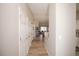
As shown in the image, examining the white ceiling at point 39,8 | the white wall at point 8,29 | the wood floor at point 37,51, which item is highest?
the white ceiling at point 39,8

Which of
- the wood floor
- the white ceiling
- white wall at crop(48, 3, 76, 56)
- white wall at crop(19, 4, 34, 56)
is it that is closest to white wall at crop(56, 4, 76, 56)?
white wall at crop(48, 3, 76, 56)

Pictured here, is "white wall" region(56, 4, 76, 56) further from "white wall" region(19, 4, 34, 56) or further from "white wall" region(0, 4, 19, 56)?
"white wall" region(19, 4, 34, 56)

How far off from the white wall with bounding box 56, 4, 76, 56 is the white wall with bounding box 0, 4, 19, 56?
3.94 ft

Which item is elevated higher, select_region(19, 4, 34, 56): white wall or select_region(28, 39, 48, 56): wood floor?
select_region(19, 4, 34, 56): white wall

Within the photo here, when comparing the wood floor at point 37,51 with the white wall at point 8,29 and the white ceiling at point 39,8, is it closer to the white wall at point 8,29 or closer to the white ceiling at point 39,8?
the white wall at point 8,29

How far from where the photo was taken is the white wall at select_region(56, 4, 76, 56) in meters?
3.39

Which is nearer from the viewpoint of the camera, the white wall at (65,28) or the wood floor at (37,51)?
the white wall at (65,28)

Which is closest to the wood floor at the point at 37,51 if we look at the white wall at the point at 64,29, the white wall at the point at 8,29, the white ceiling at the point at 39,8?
the white wall at the point at 8,29

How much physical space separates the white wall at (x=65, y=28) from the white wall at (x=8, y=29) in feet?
3.94

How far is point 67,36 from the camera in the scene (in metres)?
3.46

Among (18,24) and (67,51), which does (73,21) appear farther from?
(18,24)

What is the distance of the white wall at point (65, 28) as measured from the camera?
11.1 feet

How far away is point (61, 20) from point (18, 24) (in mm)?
1265

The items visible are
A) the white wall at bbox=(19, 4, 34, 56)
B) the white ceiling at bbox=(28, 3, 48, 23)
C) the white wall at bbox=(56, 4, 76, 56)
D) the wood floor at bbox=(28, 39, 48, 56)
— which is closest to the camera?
the white wall at bbox=(56, 4, 76, 56)
